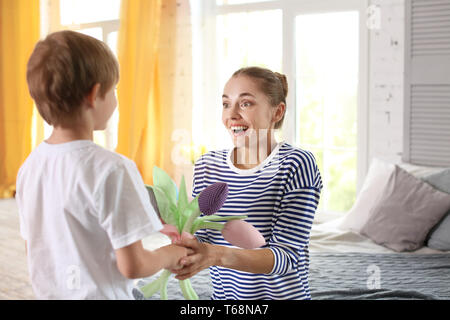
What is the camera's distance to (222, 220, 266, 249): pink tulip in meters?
0.87

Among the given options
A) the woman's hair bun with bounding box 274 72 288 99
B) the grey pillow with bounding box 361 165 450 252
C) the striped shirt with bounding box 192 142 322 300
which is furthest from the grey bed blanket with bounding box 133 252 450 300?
the woman's hair bun with bounding box 274 72 288 99

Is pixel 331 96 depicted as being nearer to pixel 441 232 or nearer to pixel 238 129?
pixel 441 232

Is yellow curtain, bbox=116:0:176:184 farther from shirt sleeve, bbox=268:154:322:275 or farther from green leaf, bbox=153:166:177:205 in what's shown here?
green leaf, bbox=153:166:177:205

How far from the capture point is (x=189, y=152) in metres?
3.91

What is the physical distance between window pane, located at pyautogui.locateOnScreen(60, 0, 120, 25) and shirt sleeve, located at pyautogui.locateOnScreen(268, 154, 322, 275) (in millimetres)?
2048

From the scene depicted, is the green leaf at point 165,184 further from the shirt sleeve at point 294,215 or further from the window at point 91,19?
the window at point 91,19

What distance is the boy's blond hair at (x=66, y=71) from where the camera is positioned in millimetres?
709

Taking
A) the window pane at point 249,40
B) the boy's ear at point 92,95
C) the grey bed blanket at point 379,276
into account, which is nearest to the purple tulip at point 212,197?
the boy's ear at point 92,95

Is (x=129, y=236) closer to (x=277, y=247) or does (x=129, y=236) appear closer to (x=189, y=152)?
(x=277, y=247)

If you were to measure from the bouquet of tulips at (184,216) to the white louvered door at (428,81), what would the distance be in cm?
228

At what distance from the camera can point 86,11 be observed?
2977 millimetres

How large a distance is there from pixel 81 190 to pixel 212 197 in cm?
23

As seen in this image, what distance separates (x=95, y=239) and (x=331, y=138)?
2.76 meters

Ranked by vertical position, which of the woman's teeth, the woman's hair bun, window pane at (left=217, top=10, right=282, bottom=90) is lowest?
the woman's teeth
